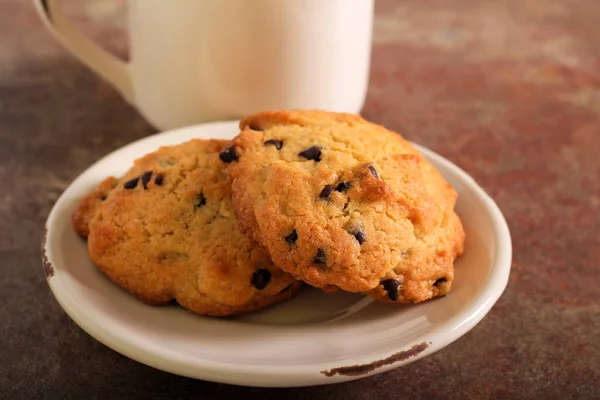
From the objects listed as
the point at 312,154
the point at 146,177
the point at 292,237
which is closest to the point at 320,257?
the point at 292,237

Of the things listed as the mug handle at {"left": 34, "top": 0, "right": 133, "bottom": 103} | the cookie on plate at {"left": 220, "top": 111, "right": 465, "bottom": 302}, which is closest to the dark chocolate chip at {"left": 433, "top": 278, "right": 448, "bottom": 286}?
the cookie on plate at {"left": 220, "top": 111, "right": 465, "bottom": 302}

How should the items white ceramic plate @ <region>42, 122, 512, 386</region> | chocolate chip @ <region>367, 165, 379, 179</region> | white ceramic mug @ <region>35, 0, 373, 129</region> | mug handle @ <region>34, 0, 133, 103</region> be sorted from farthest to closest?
mug handle @ <region>34, 0, 133, 103</region>, white ceramic mug @ <region>35, 0, 373, 129</region>, chocolate chip @ <region>367, 165, 379, 179</region>, white ceramic plate @ <region>42, 122, 512, 386</region>

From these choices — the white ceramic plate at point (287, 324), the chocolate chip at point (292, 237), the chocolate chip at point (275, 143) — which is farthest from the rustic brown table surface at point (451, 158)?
the chocolate chip at point (275, 143)

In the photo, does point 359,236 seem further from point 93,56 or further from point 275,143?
point 93,56

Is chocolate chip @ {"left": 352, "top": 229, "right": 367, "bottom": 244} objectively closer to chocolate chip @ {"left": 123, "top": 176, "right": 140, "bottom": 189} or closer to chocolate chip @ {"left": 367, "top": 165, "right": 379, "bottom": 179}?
chocolate chip @ {"left": 367, "top": 165, "right": 379, "bottom": 179}

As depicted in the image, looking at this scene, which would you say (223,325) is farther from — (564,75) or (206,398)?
(564,75)

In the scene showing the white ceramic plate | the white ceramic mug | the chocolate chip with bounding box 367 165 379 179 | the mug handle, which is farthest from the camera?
the mug handle

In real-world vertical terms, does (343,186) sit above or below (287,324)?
above

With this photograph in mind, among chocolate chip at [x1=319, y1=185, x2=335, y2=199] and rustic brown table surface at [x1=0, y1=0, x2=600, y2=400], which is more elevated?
chocolate chip at [x1=319, y1=185, x2=335, y2=199]
